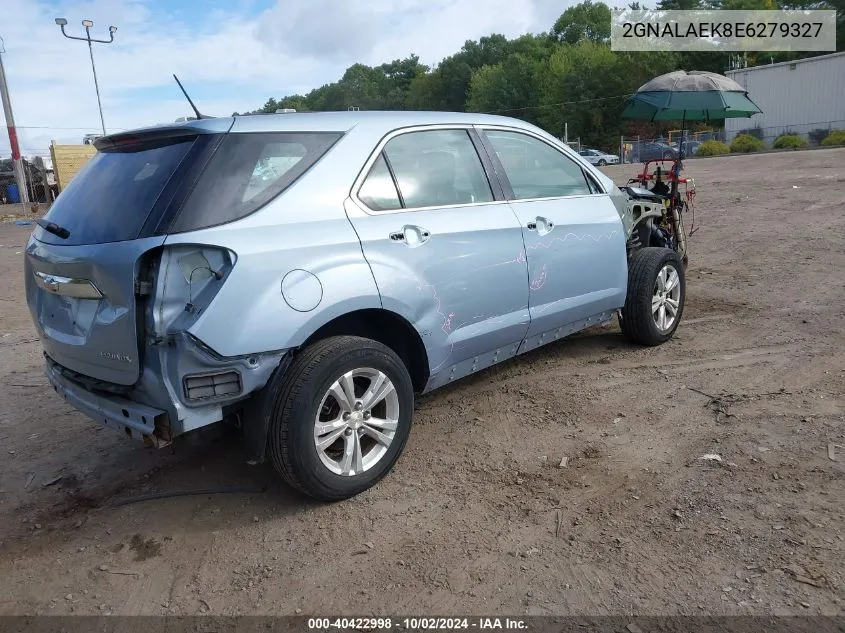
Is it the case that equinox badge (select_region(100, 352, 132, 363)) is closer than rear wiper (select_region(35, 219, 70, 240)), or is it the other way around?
equinox badge (select_region(100, 352, 132, 363))

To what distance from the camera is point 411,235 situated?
3.41 meters

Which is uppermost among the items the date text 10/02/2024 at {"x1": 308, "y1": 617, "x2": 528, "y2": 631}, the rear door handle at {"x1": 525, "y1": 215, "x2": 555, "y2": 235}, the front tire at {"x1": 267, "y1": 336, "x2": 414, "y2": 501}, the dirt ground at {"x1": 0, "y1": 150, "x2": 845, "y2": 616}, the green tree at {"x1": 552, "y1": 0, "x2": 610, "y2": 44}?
the green tree at {"x1": 552, "y1": 0, "x2": 610, "y2": 44}

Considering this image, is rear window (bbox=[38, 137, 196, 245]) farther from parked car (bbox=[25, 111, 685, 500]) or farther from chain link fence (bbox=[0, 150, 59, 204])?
chain link fence (bbox=[0, 150, 59, 204])

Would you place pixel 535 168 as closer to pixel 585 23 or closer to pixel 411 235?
pixel 411 235

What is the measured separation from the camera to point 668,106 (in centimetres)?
738

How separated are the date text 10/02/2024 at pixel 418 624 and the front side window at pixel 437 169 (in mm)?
1969

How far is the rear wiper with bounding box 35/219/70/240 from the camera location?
10.4 ft

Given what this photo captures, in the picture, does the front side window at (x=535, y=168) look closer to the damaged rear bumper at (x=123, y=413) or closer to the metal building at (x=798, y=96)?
the damaged rear bumper at (x=123, y=413)

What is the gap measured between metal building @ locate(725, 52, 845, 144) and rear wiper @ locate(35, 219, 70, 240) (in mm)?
45735

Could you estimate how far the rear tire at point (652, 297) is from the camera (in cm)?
505

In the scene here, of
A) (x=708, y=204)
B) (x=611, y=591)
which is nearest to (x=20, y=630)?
(x=611, y=591)

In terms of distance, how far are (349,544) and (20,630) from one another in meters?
1.25

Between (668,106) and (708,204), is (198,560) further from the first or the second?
(708,204)

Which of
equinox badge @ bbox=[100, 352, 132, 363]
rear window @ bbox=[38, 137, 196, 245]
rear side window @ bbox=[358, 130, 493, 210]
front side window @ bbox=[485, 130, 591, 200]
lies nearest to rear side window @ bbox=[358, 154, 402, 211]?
rear side window @ bbox=[358, 130, 493, 210]
